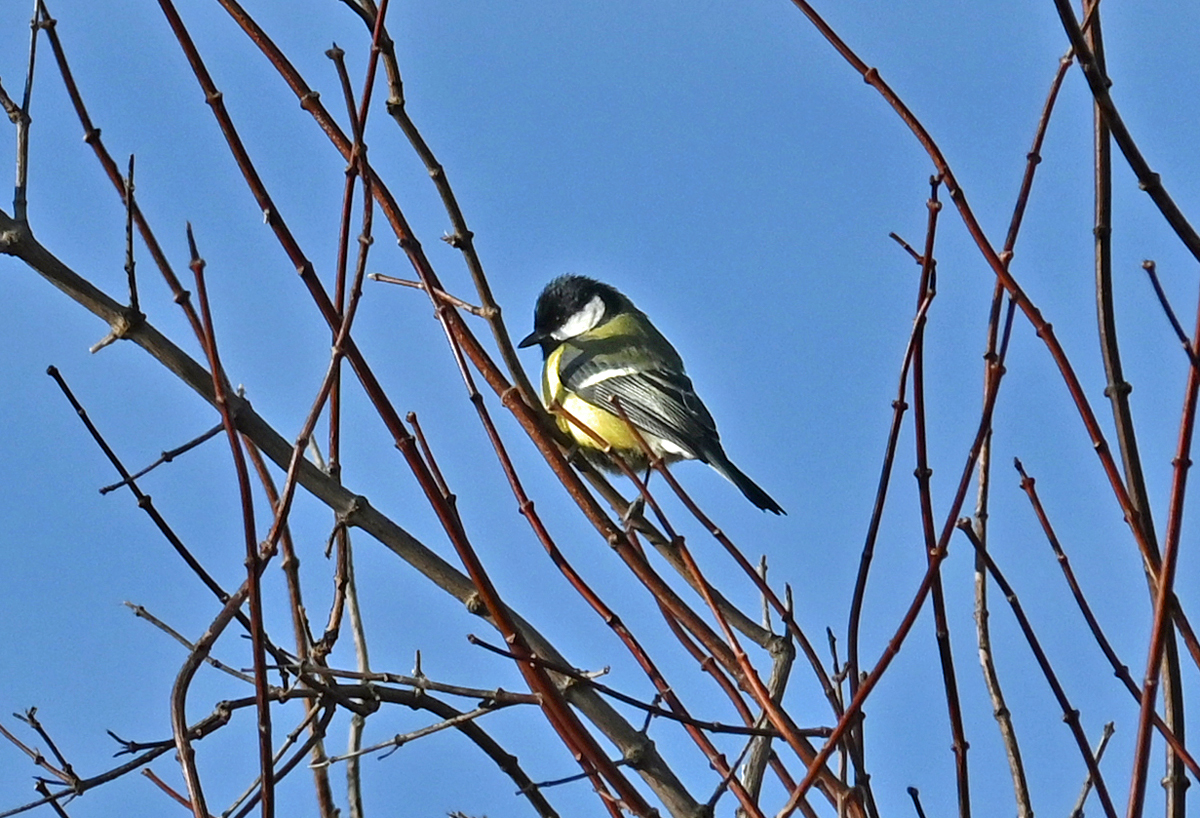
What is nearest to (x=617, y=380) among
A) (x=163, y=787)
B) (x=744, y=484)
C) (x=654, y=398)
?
(x=654, y=398)

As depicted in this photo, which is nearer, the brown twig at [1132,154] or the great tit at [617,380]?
the brown twig at [1132,154]

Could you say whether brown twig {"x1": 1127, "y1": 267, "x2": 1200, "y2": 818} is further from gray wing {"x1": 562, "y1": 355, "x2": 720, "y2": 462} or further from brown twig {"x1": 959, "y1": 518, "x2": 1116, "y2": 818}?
gray wing {"x1": 562, "y1": 355, "x2": 720, "y2": 462}

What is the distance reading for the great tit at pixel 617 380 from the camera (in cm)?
519

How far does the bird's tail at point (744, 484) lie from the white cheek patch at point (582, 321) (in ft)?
5.31

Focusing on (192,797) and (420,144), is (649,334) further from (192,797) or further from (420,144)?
(192,797)

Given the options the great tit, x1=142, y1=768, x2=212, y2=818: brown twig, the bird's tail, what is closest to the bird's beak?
the great tit

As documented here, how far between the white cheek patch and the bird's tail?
5.31 ft

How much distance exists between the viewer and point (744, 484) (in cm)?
502

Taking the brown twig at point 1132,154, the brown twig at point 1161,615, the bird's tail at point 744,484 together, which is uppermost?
the bird's tail at point 744,484

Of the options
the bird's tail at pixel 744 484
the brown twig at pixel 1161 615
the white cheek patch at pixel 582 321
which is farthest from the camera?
the white cheek patch at pixel 582 321

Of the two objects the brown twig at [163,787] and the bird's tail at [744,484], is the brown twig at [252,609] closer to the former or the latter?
the brown twig at [163,787]

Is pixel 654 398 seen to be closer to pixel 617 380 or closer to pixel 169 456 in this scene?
pixel 617 380

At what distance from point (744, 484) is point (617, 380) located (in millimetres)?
872

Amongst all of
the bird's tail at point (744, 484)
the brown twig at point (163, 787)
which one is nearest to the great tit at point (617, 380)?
the bird's tail at point (744, 484)
